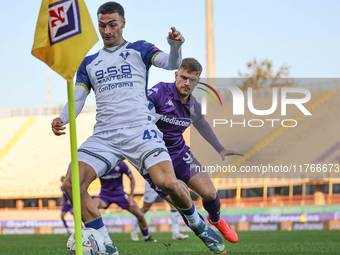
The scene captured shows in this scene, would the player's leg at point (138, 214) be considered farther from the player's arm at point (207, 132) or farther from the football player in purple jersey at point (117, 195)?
the player's arm at point (207, 132)

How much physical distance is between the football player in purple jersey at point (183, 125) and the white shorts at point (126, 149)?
1285 millimetres

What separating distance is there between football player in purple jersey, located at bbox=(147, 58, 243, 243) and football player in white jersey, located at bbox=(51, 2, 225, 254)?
1.00 m

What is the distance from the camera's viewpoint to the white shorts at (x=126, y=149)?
13.6 ft

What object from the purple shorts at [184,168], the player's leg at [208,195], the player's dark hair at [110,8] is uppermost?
the player's dark hair at [110,8]

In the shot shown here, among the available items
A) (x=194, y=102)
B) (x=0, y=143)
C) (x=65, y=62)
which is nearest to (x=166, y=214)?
(x=194, y=102)

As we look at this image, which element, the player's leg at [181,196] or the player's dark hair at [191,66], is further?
the player's dark hair at [191,66]

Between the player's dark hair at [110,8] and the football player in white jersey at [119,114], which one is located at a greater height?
the player's dark hair at [110,8]

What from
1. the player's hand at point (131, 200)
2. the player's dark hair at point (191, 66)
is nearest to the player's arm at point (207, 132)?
the player's dark hair at point (191, 66)

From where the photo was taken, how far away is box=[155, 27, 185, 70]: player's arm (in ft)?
12.5

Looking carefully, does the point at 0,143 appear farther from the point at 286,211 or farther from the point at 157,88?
the point at 157,88

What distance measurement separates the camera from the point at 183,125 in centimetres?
564

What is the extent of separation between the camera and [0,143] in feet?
105

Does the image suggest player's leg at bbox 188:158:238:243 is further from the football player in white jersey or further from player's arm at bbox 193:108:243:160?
the football player in white jersey

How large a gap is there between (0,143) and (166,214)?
19250mm
